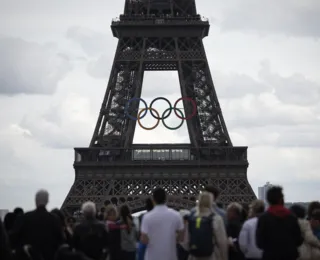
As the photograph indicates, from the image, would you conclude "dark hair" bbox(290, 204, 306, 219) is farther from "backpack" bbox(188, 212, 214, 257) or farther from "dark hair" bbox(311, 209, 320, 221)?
"backpack" bbox(188, 212, 214, 257)

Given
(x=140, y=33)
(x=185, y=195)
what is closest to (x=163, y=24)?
(x=140, y=33)

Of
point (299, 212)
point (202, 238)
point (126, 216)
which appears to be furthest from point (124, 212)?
point (299, 212)

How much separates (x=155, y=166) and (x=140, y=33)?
9489mm

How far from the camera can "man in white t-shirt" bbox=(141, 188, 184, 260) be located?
16.8m

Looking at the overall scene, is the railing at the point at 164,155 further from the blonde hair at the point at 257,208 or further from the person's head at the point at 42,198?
the person's head at the point at 42,198

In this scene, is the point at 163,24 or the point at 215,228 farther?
the point at 163,24

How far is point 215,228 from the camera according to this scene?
16281 millimetres

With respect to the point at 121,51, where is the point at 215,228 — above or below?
below

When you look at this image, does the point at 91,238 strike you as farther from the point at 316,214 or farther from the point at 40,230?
the point at 316,214

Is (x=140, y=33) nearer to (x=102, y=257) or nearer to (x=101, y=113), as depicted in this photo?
(x=101, y=113)

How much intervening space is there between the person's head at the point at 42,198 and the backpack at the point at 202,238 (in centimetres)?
256

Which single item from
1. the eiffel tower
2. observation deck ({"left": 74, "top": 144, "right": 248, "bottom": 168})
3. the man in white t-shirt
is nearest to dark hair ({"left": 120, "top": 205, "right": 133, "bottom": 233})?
the man in white t-shirt

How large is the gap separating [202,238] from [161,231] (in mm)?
936

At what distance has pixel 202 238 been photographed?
1617 centimetres
